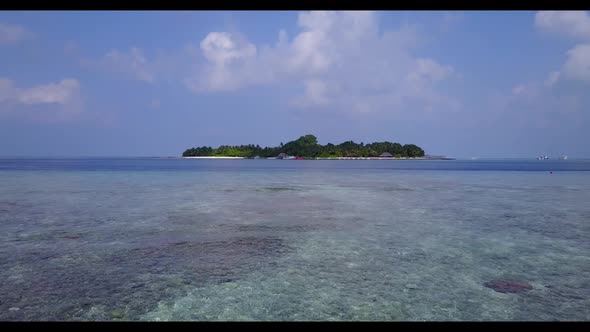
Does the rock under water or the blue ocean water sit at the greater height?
the rock under water

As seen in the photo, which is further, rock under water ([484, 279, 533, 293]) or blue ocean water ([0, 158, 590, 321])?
rock under water ([484, 279, 533, 293])

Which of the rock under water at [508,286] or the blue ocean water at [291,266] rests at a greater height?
the rock under water at [508,286]

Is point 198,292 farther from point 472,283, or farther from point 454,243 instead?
point 454,243

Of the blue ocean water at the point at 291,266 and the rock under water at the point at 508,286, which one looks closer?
the blue ocean water at the point at 291,266

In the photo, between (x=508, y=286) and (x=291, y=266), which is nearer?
(x=508, y=286)
